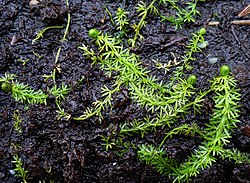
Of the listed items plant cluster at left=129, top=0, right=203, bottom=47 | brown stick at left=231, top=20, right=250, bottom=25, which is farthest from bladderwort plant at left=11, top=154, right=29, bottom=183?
brown stick at left=231, top=20, right=250, bottom=25

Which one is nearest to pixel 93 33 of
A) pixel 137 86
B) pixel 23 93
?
pixel 137 86

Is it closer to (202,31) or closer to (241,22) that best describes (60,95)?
(202,31)

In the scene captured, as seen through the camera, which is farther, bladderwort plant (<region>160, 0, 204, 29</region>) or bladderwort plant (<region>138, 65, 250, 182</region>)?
bladderwort plant (<region>160, 0, 204, 29</region>)

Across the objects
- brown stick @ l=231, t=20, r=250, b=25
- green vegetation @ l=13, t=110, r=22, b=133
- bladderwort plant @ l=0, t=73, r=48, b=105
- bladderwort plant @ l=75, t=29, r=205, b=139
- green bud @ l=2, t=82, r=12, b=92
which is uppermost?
brown stick @ l=231, t=20, r=250, b=25

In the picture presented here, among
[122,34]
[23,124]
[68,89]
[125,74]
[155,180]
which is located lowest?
[155,180]

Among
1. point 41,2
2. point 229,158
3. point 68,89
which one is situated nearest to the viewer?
point 229,158

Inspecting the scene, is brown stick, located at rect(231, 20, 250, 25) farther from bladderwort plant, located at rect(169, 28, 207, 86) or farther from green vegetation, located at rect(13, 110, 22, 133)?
green vegetation, located at rect(13, 110, 22, 133)

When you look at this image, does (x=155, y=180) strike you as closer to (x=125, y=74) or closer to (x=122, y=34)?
(x=125, y=74)

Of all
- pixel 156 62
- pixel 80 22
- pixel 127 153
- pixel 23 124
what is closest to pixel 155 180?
pixel 127 153
